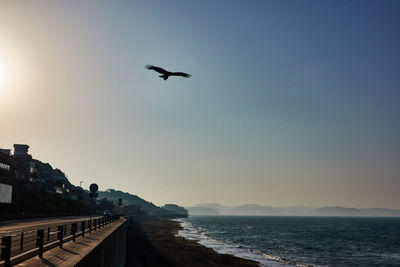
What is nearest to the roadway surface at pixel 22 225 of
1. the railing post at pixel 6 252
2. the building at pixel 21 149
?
the railing post at pixel 6 252

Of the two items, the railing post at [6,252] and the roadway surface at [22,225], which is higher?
the railing post at [6,252]

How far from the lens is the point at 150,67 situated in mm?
15125

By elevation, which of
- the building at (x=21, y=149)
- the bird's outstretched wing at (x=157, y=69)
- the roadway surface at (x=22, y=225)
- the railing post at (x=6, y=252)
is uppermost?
the building at (x=21, y=149)

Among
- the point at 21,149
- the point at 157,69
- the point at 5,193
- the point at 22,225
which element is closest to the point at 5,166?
the point at 5,193

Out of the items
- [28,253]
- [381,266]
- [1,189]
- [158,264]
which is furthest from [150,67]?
[1,189]

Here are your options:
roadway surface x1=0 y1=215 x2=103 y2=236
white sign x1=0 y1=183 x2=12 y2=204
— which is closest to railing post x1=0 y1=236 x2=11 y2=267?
roadway surface x1=0 y1=215 x2=103 y2=236

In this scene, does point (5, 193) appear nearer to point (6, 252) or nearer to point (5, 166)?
point (5, 166)

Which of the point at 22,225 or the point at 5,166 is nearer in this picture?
the point at 22,225

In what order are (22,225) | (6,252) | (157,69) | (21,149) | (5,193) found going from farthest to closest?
(21,149)
(5,193)
(22,225)
(157,69)
(6,252)

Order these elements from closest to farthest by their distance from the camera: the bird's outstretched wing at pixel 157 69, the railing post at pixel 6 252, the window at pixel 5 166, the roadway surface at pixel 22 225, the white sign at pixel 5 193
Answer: the railing post at pixel 6 252, the bird's outstretched wing at pixel 157 69, the roadway surface at pixel 22 225, the white sign at pixel 5 193, the window at pixel 5 166

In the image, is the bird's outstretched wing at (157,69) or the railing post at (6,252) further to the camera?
the bird's outstretched wing at (157,69)

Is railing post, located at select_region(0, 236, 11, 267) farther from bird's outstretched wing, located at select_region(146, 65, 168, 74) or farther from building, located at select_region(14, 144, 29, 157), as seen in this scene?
building, located at select_region(14, 144, 29, 157)

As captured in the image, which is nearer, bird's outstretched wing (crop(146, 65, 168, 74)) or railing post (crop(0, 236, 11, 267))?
railing post (crop(0, 236, 11, 267))

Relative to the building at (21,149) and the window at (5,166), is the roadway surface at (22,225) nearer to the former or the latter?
the window at (5,166)
